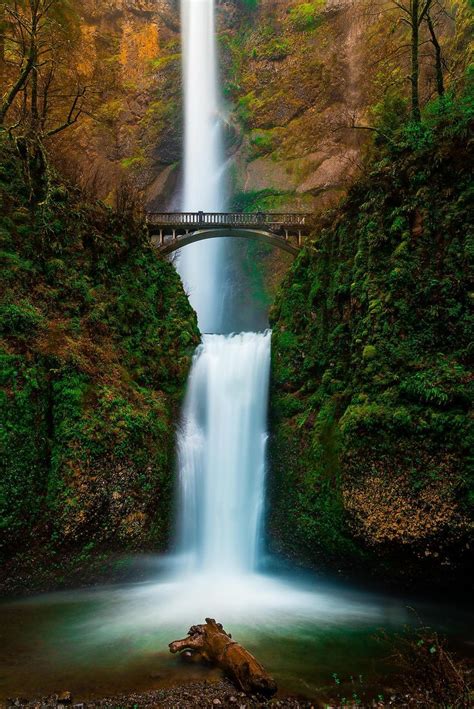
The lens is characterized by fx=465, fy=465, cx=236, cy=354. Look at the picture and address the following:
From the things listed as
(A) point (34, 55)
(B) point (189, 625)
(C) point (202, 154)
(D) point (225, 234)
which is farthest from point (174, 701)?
(C) point (202, 154)

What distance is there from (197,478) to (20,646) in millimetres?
5504

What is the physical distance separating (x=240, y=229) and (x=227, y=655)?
20.4 m

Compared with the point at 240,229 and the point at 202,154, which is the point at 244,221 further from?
the point at 202,154

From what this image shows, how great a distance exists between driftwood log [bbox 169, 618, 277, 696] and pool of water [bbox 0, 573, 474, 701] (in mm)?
188

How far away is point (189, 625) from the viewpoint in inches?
282

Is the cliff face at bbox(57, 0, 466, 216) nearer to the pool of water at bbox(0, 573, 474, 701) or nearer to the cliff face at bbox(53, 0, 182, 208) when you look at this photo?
the cliff face at bbox(53, 0, 182, 208)

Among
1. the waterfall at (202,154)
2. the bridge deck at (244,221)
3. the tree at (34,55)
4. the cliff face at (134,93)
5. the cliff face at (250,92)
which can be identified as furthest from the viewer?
the cliff face at (134,93)

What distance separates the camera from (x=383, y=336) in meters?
9.52

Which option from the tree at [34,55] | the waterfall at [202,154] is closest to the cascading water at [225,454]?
the tree at [34,55]

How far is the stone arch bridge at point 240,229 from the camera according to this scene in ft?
74.7

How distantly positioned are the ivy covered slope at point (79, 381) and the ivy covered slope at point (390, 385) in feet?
10.2

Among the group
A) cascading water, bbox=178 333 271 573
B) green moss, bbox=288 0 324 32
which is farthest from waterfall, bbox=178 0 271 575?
green moss, bbox=288 0 324 32

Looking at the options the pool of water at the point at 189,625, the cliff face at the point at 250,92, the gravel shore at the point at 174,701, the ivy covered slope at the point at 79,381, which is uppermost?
the cliff face at the point at 250,92

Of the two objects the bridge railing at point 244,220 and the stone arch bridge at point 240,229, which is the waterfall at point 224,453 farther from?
the bridge railing at point 244,220
